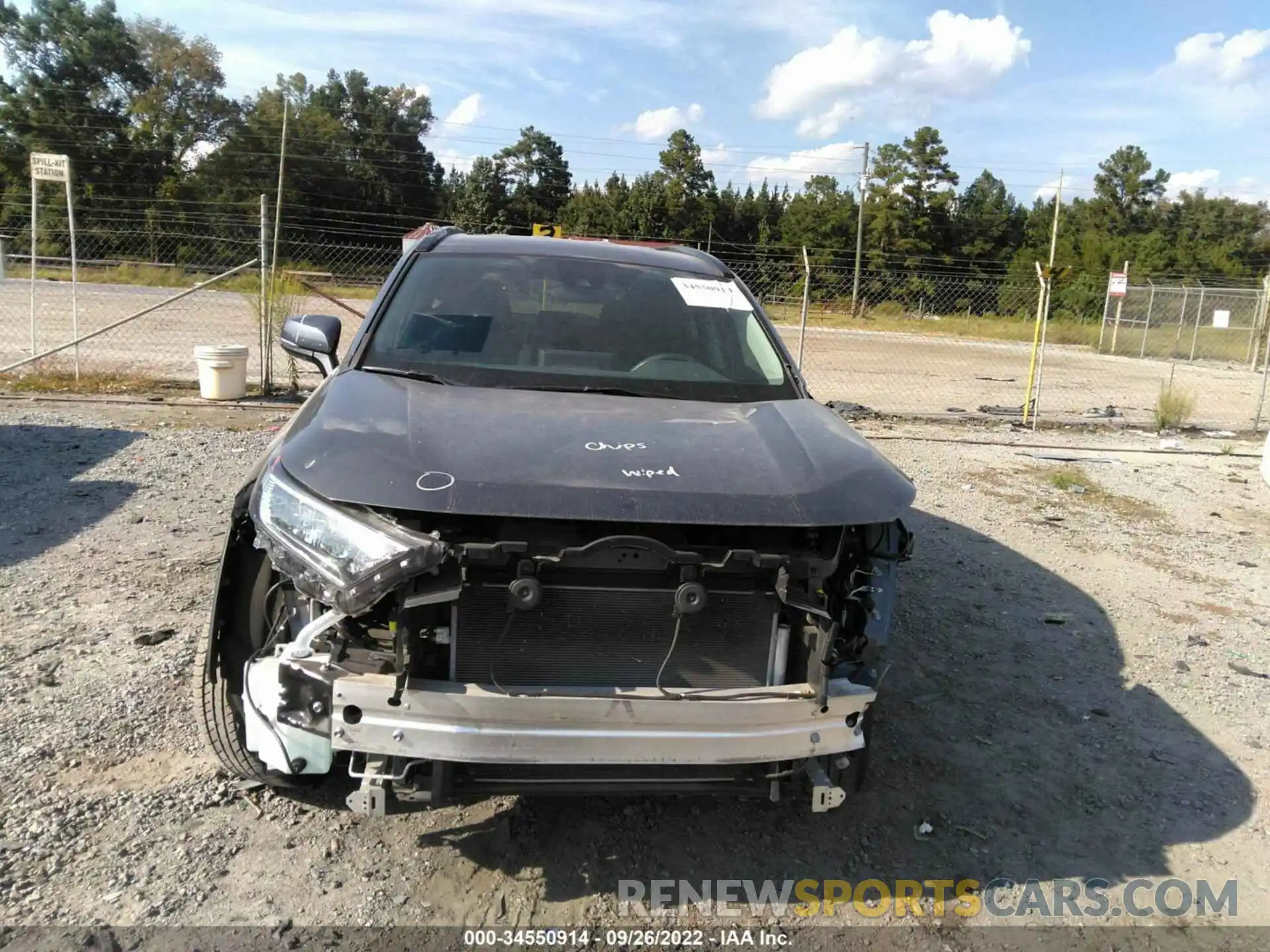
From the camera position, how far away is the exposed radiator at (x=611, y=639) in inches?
97.7

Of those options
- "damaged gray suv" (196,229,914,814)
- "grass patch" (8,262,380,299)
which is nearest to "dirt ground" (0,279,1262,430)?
"grass patch" (8,262,380,299)

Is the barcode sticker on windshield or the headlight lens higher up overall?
the barcode sticker on windshield

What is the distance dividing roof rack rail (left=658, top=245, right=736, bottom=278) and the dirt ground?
746 centimetres

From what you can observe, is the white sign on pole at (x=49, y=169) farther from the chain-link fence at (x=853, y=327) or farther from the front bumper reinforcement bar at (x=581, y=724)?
the front bumper reinforcement bar at (x=581, y=724)

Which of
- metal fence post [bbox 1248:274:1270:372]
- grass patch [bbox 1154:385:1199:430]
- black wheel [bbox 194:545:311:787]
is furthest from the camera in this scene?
metal fence post [bbox 1248:274:1270:372]

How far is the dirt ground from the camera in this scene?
1356 centimetres

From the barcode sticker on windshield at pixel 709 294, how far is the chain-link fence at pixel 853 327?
618cm

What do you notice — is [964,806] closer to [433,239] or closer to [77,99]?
[433,239]

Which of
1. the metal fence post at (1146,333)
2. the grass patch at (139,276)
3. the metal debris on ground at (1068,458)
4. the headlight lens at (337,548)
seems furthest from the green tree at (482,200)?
the headlight lens at (337,548)

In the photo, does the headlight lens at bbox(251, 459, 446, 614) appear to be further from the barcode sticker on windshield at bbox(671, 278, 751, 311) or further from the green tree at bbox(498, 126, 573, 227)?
the green tree at bbox(498, 126, 573, 227)

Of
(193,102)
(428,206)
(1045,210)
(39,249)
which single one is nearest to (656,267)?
(39,249)

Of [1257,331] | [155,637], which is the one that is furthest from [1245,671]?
[1257,331]

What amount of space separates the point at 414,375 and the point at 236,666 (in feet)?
3.92

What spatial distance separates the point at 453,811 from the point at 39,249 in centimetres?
3102
